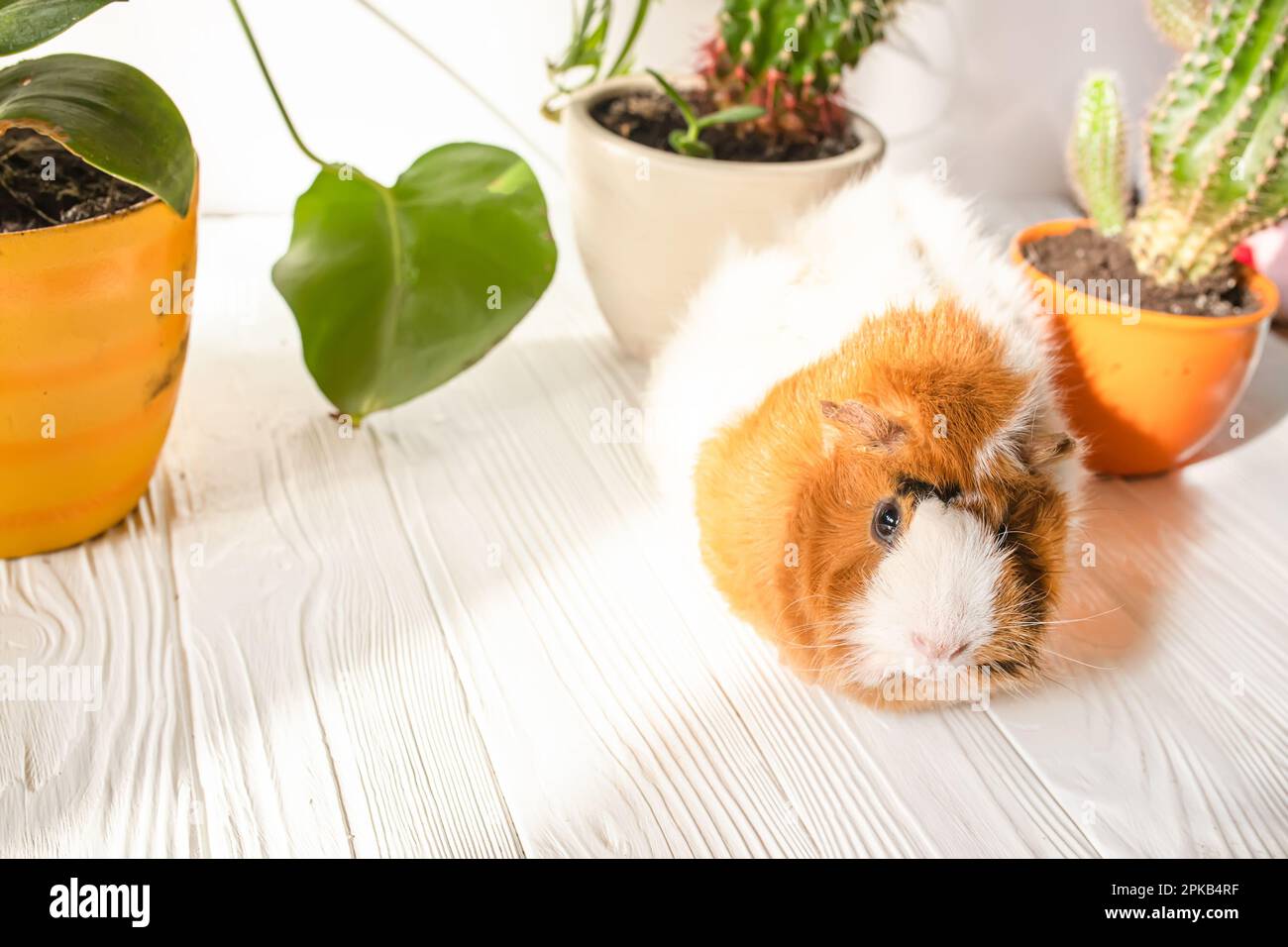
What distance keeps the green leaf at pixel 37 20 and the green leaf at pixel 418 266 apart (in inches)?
9.7

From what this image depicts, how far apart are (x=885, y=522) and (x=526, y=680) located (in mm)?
311

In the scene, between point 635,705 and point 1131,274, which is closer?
point 635,705

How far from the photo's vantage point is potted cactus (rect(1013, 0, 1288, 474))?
998 millimetres

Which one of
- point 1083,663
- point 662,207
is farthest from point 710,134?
point 1083,663

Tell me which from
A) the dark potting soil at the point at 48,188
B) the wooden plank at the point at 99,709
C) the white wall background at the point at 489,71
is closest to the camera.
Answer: the wooden plank at the point at 99,709

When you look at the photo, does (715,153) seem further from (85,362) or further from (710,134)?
(85,362)

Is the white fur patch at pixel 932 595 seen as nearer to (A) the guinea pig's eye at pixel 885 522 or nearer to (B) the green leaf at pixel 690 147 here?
(A) the guinea pig's eye at pixel 885 522

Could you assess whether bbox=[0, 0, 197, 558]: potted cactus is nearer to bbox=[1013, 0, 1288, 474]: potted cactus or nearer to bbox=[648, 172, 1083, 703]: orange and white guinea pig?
bbox=[648, 172, 1083, 703]: orange and white guinea pig

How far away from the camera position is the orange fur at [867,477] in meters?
0.77

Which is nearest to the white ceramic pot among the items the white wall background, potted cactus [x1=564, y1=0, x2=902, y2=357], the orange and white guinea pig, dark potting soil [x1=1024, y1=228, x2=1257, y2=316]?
potted cactus [x1=564, y1=0, x2=902, y2=357]

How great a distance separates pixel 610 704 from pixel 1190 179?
734 millimetres

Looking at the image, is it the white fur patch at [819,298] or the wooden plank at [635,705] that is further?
the white fur patch at [819,298]

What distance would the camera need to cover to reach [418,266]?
1005mm

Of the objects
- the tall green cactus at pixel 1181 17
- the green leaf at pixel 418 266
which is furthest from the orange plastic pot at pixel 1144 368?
the green leaf at pixel 418 266
